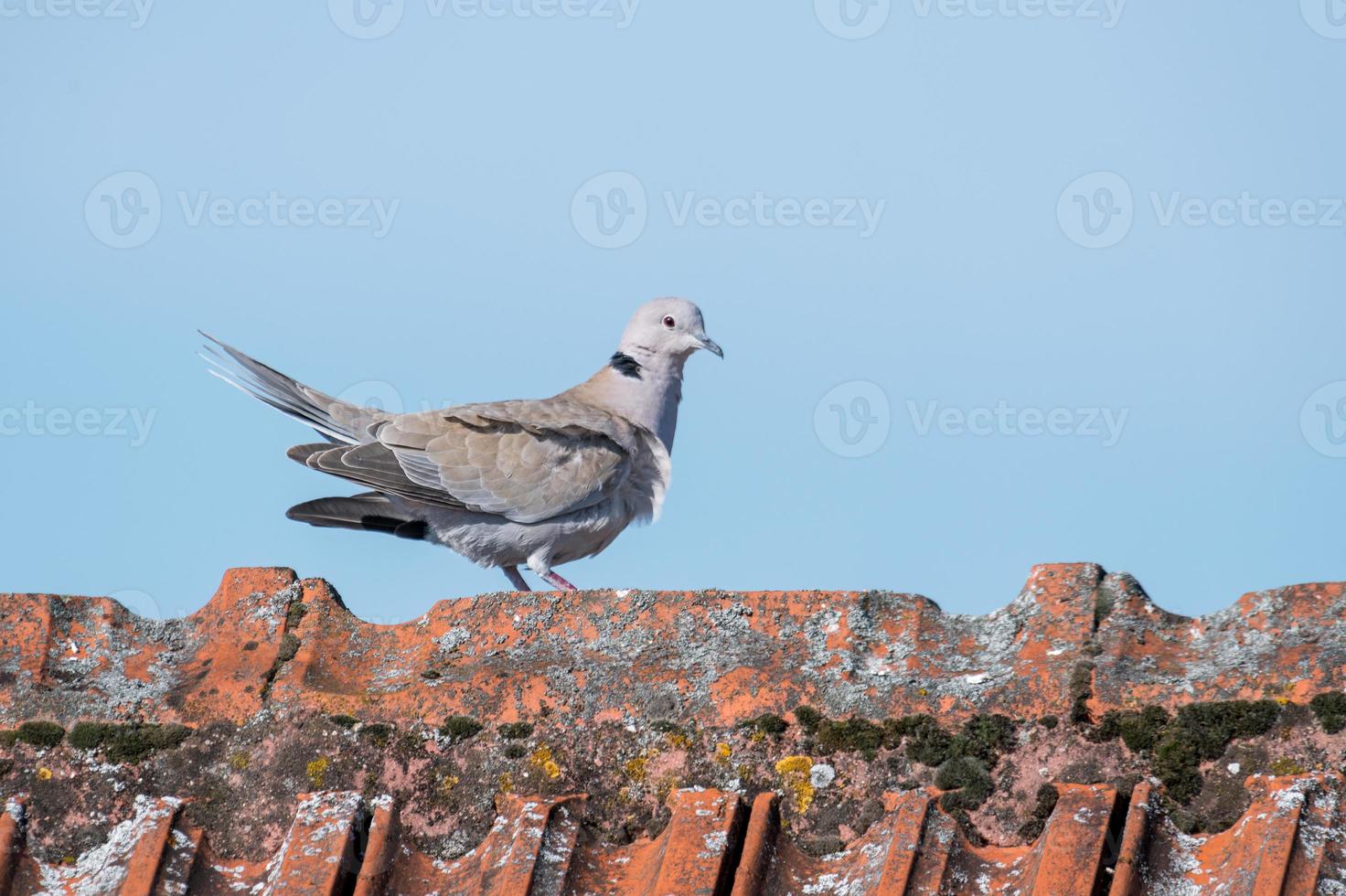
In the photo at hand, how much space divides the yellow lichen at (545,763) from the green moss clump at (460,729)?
0.16 meters

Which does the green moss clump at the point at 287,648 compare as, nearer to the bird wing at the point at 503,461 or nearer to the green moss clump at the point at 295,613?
the green moss clump at the point at 295,613

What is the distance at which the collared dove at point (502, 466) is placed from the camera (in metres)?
6.51

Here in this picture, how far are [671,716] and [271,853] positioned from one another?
911 mm

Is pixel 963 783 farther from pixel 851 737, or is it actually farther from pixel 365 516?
pixel 365 516

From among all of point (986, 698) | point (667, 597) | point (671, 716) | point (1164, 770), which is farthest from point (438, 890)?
point (1164, 770)

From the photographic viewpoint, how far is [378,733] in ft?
11.3

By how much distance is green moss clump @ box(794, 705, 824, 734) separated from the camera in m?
3.33

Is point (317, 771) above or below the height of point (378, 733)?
below

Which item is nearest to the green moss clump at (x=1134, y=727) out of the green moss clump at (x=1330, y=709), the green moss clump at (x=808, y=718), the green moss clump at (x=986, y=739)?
the green moss clump at (x=986, y=739)

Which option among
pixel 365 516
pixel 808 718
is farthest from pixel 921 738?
pixel 365 516

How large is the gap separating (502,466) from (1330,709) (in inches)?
161

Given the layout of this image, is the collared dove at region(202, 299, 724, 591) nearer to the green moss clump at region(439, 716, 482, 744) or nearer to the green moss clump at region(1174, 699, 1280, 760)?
the green moss clump at region(439, 716, 482, 744)

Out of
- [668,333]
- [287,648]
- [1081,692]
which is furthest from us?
[668,333]

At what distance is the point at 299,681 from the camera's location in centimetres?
367
